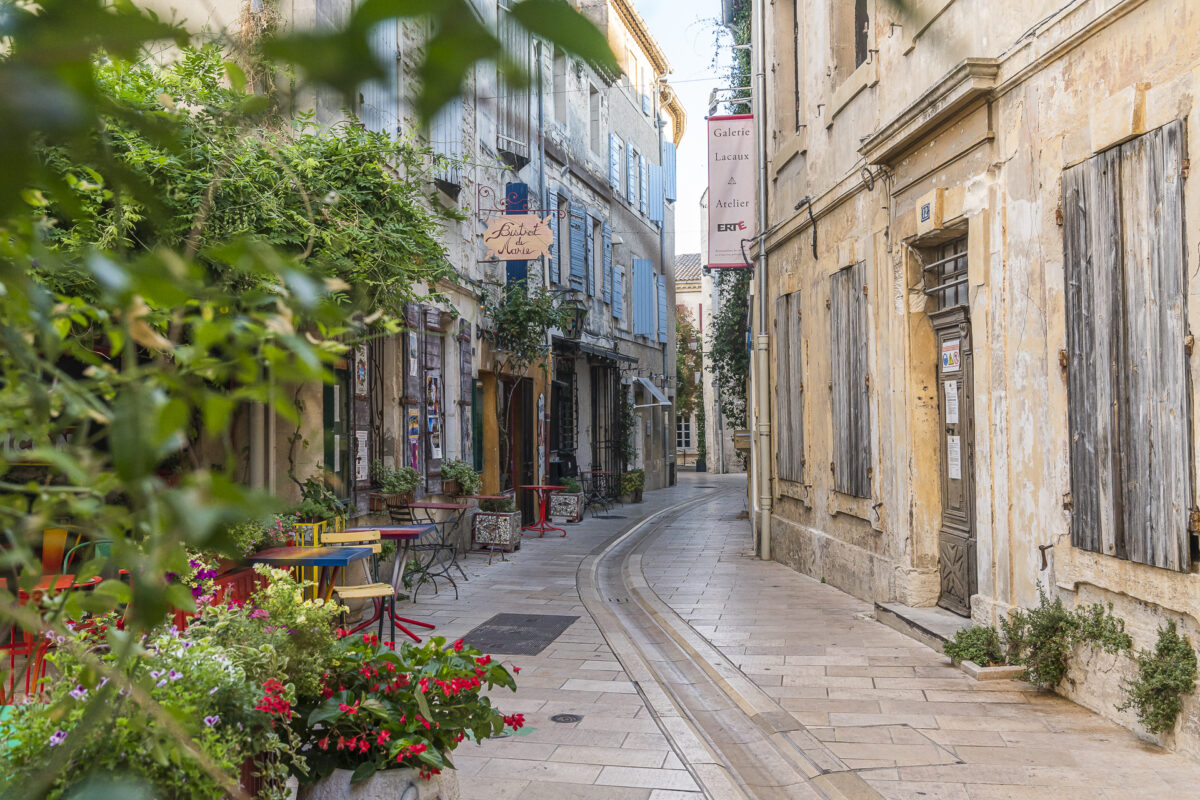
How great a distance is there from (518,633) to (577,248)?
1200cm

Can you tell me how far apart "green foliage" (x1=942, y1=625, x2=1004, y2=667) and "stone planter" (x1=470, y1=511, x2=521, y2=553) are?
721 centimetres

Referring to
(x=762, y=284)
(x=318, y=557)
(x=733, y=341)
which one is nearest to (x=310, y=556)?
(x=318, y=557)

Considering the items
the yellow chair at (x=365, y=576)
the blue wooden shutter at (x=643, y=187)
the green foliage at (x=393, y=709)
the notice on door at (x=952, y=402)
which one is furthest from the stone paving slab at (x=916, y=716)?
the blue wooden shutter at (x=643, y=187)

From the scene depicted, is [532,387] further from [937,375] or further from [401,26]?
[401,26]

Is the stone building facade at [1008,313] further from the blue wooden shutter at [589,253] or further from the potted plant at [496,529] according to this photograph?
the blue wooden shutter at [589,253]

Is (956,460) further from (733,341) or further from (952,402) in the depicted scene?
(733,341)

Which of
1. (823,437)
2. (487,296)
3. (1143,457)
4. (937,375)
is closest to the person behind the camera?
(1143,457)

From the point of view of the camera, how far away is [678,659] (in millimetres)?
7000

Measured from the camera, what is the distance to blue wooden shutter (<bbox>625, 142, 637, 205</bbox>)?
2342 centimetres

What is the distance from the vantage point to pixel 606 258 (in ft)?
70.6

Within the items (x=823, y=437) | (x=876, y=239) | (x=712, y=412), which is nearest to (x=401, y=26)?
(x=876, y=239)

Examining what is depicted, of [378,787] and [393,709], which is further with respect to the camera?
[393,709]

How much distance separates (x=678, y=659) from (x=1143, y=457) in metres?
3.29

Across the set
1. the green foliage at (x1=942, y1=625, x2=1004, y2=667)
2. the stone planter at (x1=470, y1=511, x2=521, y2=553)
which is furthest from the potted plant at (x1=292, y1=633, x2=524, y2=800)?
the stone planter at (x1=470, y1=511, x2=521, y2=553)
